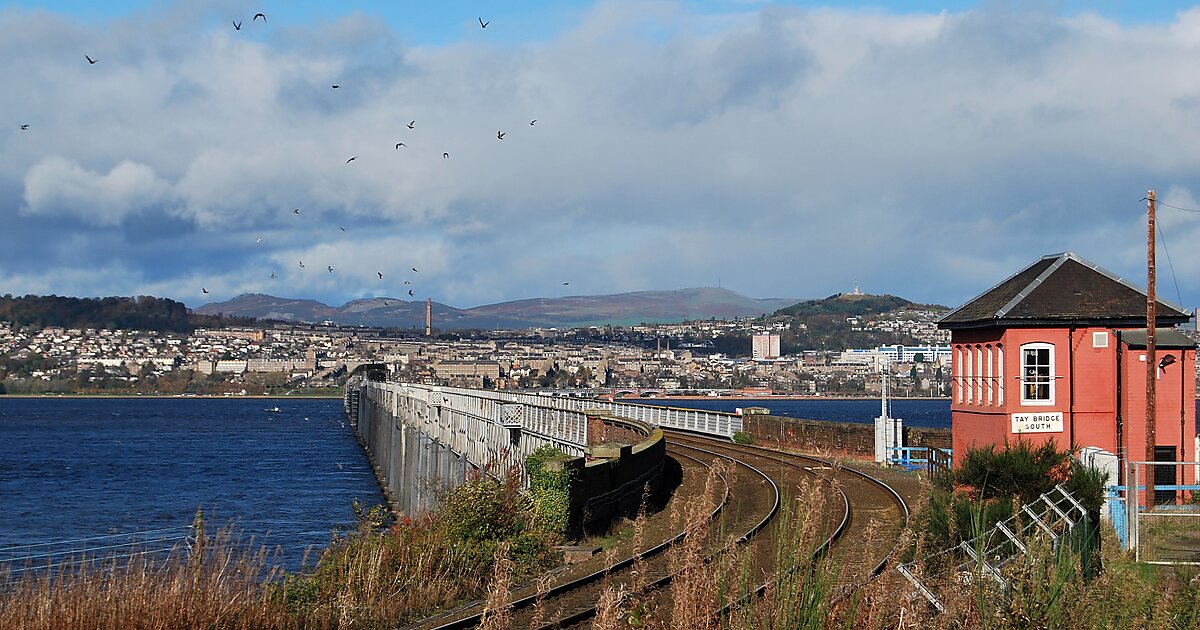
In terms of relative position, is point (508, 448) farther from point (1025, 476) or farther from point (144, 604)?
point (144, 604)

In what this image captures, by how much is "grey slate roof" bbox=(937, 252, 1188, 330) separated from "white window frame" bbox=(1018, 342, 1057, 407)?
51 centimetres

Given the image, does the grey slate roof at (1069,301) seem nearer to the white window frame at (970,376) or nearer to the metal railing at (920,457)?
the white window frame at (970,376)

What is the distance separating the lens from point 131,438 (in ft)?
314

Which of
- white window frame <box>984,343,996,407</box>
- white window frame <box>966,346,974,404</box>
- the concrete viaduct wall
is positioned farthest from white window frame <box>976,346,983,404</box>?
the concrete viaduct wall

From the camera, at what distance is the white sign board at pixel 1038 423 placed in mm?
26000

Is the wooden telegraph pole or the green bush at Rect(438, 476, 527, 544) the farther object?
the wooden telegraph pole

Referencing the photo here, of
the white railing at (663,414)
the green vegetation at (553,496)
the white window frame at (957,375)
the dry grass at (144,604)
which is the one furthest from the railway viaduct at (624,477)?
the white window frame at (957,375)

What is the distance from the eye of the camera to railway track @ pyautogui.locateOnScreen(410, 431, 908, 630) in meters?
7.87

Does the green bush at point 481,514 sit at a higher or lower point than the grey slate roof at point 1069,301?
lower

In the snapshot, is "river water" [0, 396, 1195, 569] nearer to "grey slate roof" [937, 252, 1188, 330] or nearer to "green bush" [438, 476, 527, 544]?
"green bush" [438, 476, 527, 544]

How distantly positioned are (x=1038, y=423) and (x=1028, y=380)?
0.91 metres

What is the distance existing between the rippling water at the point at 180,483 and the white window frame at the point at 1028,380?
1538 cm

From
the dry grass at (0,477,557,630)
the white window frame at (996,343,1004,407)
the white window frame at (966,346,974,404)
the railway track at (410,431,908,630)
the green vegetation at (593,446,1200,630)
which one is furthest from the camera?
the white window frame at (966,346,974,404)

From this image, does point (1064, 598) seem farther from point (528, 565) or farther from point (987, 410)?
point (987, 410)
